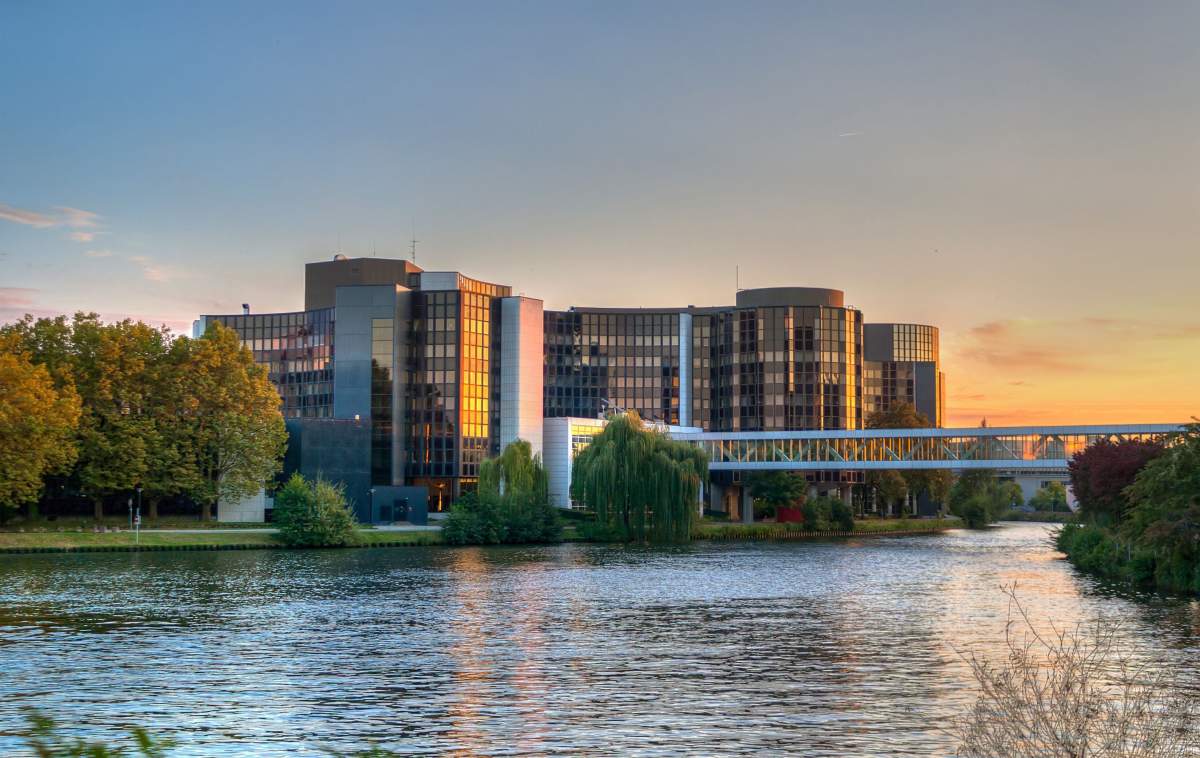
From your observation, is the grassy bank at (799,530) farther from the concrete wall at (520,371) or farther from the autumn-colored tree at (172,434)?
the autumn-colored tree at (172,434)

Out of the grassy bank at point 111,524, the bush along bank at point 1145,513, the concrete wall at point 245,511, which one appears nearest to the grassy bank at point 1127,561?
the bush along bank at point 1145,513

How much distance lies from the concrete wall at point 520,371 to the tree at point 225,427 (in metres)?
54.2

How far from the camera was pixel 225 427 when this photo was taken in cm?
11806

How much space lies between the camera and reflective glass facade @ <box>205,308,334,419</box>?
586ft

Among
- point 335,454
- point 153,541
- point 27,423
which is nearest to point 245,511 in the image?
point 335,454

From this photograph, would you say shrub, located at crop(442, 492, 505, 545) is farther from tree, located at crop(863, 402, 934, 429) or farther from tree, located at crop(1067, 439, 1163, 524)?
tree, located at crop(863, 402, 934, 429)

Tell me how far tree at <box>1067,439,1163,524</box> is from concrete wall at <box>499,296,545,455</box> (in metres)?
91.4

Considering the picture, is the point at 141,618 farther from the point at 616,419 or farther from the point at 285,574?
the point at 616,419

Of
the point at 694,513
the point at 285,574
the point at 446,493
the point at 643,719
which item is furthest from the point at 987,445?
the point at 643,719

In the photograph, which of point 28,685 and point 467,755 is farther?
point 28,685

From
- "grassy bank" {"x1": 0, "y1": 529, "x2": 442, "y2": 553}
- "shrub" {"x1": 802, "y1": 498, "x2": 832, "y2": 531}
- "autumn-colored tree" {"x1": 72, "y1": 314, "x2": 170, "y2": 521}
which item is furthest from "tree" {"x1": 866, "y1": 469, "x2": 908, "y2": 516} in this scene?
"autumn-colored tree" {"x1": 72, "y1": 314, "x2": 170, "y2": 521}

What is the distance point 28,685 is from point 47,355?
83780 millimetres

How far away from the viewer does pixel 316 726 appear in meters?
32.8

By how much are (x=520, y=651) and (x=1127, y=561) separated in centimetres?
4663
